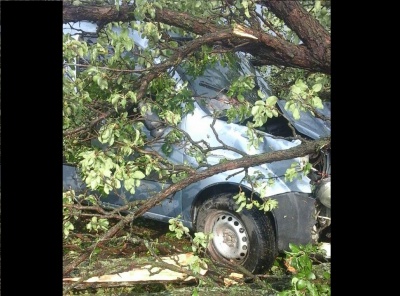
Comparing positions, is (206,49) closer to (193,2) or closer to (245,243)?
(193,2)

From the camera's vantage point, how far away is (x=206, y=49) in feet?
8.18

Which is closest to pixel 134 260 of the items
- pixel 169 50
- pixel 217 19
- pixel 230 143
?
pixel 230 143

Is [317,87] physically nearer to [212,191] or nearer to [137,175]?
[212,191]

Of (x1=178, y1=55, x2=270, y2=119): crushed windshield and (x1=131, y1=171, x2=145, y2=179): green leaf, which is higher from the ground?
(x1=178, y1=55, x2=270, y2=119): crushed windshield

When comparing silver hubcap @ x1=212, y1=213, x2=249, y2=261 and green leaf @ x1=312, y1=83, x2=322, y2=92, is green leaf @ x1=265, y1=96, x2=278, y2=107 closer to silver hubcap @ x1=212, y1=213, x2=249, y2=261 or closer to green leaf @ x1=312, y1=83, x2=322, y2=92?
green leaf @ x1=312, y1=83, x2=322, y2=92

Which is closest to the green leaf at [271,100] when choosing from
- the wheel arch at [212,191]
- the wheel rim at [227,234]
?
the wheel arch at [212,191]

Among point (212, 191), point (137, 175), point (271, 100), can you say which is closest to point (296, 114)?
point (271, 100)

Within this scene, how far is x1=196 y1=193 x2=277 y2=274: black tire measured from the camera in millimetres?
2529

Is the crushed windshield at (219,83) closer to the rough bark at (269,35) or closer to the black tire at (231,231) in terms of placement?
the rough bark at (269,35)

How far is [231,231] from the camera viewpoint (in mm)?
2559

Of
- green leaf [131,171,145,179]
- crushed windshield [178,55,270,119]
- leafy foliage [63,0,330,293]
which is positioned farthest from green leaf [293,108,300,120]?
green leaf [131,171,145,179]

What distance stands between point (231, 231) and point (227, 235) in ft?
0.10

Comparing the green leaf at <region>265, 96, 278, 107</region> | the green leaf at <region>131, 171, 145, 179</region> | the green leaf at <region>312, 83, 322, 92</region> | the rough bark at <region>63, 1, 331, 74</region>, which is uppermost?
the rough bark at <region>63, 1, 331, 74</region>
